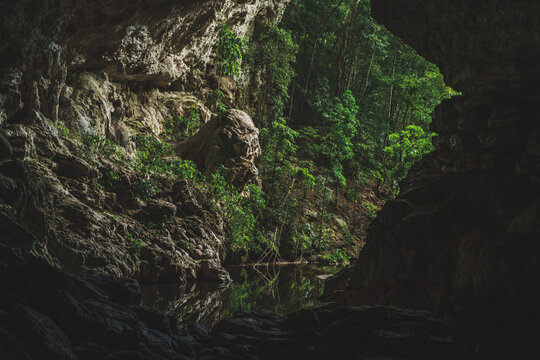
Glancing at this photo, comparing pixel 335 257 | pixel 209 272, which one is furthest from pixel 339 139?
pixel 209 272

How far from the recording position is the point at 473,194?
21.7ft

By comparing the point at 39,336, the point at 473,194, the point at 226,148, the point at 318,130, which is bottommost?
the point at 39,336

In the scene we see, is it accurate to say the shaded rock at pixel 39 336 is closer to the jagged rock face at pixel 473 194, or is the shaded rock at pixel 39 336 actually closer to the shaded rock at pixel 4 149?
the shaded rock at pixel 4 149

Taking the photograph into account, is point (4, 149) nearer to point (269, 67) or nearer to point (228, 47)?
point (228, 47)

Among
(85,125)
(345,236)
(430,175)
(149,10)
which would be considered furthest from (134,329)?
(345,236)

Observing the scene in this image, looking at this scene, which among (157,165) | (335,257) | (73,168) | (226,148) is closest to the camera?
(73,168)

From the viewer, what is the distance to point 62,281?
490 cm

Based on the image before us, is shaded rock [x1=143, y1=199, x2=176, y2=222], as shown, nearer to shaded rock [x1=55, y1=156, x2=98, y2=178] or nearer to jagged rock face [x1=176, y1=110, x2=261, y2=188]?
shaded rock [x1=55, y1=156, x2=98, y2=178]

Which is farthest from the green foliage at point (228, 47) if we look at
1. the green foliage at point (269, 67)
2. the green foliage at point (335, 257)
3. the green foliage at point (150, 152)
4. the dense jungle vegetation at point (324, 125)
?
the green foliage at point (335, 257)

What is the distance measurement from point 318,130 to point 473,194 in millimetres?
20250

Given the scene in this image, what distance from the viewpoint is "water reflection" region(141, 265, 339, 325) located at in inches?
331

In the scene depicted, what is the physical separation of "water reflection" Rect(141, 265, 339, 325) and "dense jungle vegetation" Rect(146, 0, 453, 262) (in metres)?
2.62

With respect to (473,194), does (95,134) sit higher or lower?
higher

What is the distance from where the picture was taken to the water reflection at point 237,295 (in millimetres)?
8406
